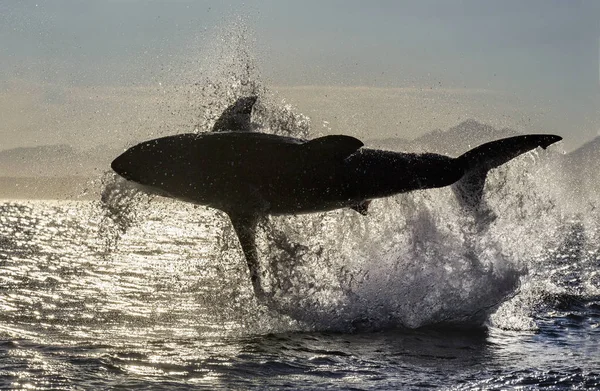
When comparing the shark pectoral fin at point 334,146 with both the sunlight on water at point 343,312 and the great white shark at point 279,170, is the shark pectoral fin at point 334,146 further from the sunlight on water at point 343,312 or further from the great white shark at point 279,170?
the sunlight on water at point 343,312

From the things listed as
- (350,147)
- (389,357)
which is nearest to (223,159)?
(350,147)

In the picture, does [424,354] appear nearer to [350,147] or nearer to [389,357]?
[389,357]

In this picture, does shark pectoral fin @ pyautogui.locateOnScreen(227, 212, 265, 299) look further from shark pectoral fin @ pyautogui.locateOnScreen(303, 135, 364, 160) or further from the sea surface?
shark pectoral fin @ pyautogui.locateOnScreen(303, 135, 364, 160)

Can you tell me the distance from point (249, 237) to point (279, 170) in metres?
2.30

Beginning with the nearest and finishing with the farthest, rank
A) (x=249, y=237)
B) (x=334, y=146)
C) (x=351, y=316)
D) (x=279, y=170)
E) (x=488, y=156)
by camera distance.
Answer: (x=334, y=146) < (x=279, y=170) < (x=249, y=237) < (x=488, y=156) < (x=351, y=316)

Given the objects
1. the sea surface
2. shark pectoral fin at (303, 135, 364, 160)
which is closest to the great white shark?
shark pectoral fin at (303, 135, 364, 160)

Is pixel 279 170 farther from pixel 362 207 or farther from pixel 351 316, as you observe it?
pixel 351 316

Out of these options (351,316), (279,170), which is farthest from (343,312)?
(279,170)

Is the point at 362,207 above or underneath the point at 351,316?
above

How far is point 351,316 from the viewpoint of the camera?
21578 mm

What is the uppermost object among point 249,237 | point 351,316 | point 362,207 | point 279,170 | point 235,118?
point 235,118

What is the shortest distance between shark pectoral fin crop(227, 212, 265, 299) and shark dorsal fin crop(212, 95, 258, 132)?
94.4 inches

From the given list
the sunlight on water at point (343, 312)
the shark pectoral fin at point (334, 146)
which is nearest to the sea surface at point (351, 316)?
the sunlight on water at point (343, 312)

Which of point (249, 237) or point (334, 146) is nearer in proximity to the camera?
point (334, 146)
